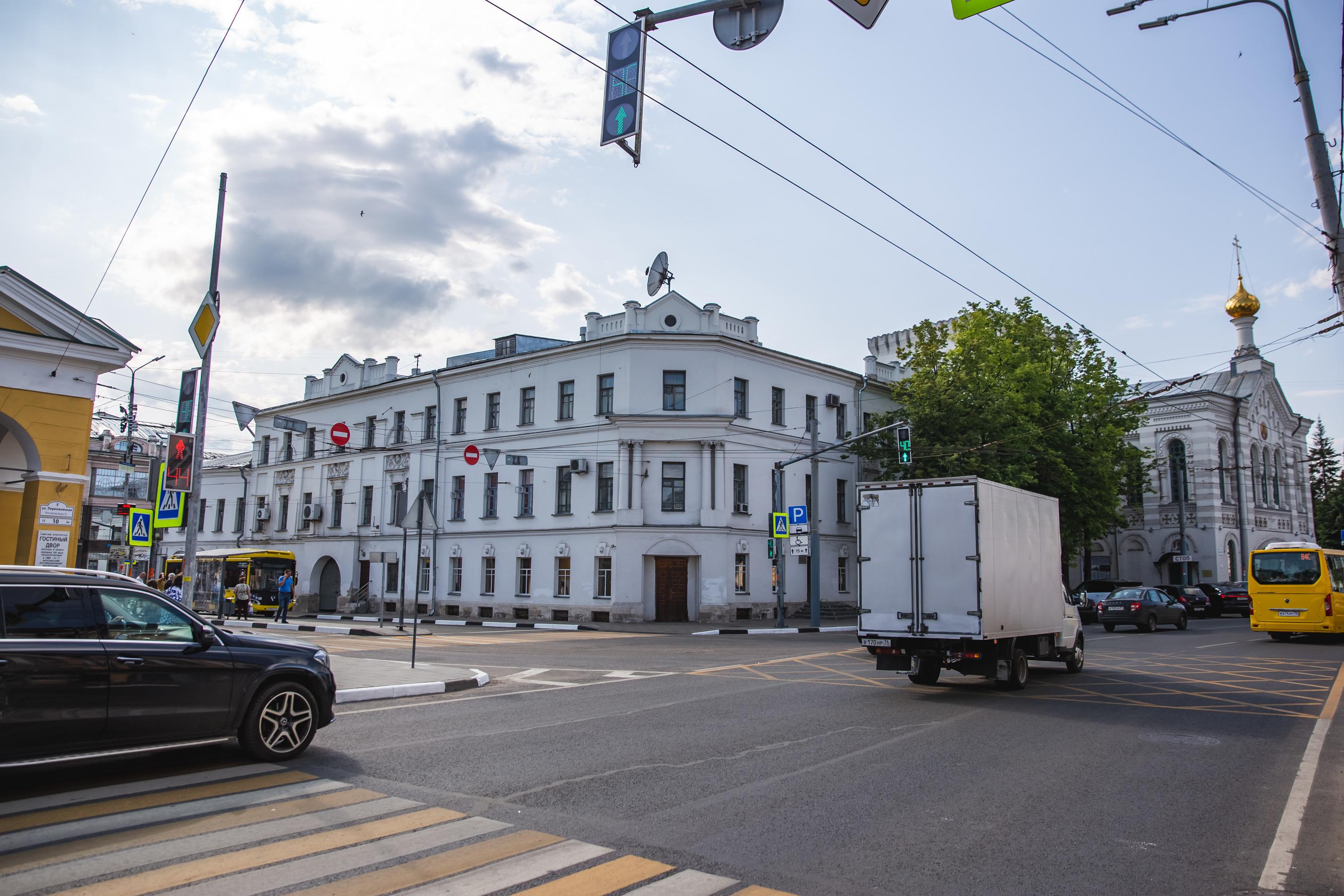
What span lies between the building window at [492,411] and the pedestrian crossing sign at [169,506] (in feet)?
84.7

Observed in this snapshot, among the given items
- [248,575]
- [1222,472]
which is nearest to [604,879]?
[248,575]

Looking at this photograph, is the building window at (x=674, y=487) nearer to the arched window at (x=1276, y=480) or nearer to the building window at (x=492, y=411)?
the building window at (x=492, y=411)

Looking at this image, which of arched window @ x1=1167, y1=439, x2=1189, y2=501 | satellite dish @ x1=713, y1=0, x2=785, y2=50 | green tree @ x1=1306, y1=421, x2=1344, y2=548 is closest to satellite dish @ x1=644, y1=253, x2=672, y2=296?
satellite dish @ x1=713, y1=0, x2=785, y2=50

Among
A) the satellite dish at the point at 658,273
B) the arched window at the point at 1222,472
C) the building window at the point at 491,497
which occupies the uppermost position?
the satellite dish at the point at 658,273

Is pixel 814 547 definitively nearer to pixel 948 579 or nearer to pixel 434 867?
pixel 948 579

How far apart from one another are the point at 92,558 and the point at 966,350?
81846mm

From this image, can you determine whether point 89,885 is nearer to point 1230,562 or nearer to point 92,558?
point 1230,562

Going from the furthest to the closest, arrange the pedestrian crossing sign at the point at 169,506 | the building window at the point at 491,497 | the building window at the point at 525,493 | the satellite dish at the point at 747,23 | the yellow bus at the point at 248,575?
the yellow bus at the point at 248,575, the building window at the point at 491,497, the building window at the point at 525,493, the pedestrian crossing sign at the point at 169,506, the satellite dish at the point at 747,23

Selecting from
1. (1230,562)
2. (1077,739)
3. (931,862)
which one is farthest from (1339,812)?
(1230,562)

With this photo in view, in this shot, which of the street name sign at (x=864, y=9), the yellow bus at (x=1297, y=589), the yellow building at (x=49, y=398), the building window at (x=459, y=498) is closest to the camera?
the street name sign at (x=864, y=9)

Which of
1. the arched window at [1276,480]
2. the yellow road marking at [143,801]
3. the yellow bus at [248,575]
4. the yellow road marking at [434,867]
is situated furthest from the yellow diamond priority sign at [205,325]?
the arched window at [1276,480]

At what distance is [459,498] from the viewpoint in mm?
41125

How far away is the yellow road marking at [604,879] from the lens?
462 cm

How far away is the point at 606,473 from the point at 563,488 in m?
2.54
